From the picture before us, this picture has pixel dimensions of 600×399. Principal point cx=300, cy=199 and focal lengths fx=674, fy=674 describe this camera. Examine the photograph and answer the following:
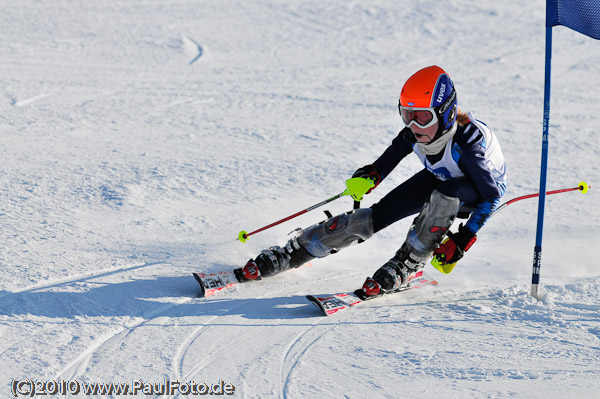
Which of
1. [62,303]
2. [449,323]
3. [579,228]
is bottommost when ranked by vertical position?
[62,303]

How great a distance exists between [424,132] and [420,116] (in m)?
0.11

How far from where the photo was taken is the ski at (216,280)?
4.38 m

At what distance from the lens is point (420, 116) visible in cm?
429

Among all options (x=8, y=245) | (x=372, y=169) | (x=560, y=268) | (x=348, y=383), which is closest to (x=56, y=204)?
(x=8, y=245)

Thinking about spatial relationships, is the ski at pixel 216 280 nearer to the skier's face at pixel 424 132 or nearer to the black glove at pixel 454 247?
the black glove at pixel 454 247

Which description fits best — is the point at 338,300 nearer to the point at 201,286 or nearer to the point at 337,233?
the point at 337,233

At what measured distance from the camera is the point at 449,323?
4.04 metres

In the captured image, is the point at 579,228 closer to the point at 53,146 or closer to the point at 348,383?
the point at 348,383

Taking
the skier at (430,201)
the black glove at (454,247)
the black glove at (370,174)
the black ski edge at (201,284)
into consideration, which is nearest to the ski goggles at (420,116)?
the skier at (430,201)

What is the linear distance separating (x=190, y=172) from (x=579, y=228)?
3.80 m

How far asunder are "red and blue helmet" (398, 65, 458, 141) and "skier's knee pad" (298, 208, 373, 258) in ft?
2.56

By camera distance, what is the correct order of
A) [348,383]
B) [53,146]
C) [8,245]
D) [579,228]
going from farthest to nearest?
[53,146] < [579,228] < [8,245] < [348,383]

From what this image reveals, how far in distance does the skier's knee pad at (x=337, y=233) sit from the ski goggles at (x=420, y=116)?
73cm

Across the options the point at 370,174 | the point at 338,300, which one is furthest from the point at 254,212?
the point at 338,300
